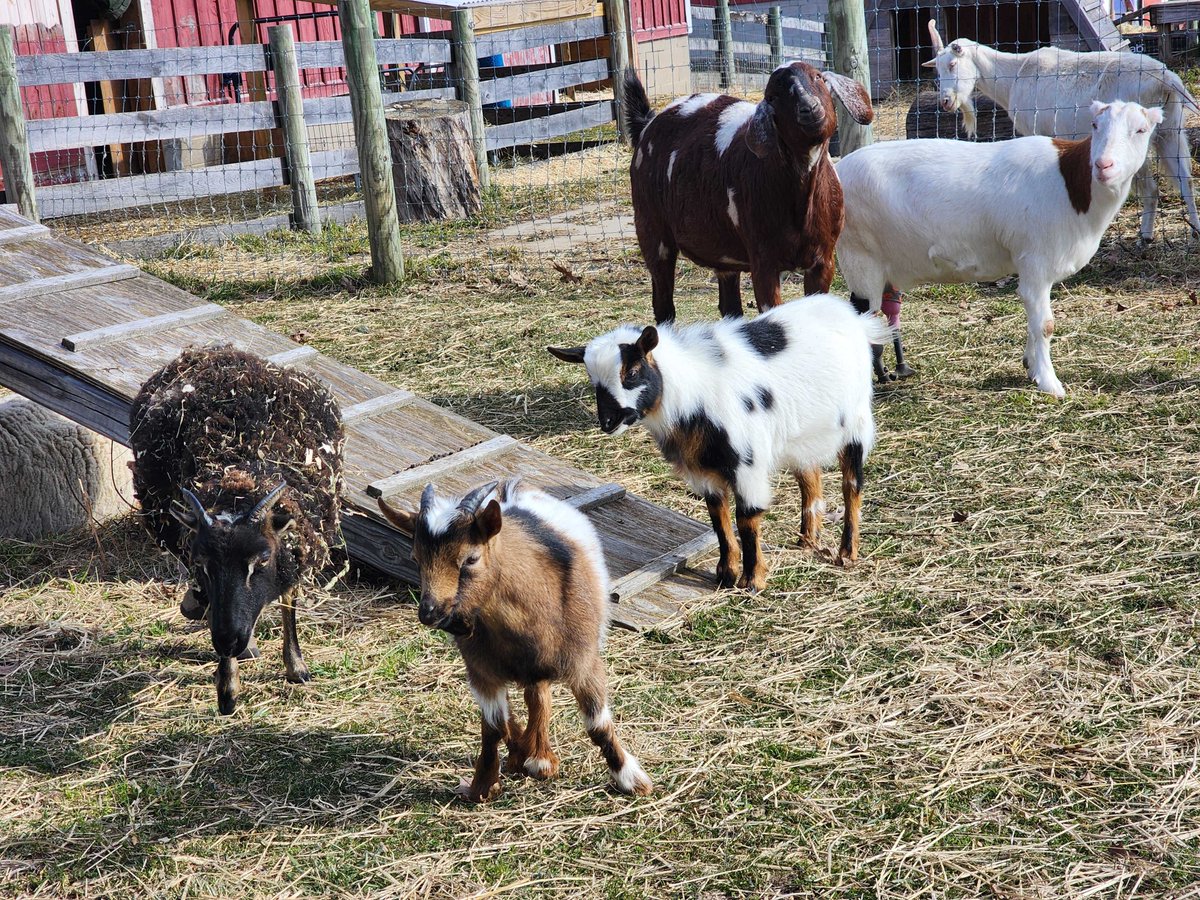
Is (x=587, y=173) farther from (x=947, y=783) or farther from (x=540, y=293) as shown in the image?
(x=947, y=783)

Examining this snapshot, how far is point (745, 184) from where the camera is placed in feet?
20.1

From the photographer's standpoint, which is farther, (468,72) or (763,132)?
(468,72)

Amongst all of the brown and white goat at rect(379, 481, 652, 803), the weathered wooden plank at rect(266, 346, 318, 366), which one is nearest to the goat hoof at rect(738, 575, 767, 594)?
the brown and white goat at rect(379, 481, 652, 803)

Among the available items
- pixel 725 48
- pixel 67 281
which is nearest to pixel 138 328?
pixel 67 281

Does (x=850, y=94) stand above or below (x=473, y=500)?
above

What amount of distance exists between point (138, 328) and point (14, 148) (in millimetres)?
5543

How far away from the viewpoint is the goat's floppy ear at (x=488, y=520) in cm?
296

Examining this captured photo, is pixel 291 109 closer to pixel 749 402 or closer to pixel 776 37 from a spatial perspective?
pixel 749 402

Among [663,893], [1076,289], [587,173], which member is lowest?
[663,893]

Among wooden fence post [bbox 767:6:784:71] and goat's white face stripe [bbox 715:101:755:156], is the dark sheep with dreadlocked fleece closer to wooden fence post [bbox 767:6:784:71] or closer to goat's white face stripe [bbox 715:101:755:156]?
goat's white face stripe [bbox 715:101:755:156]

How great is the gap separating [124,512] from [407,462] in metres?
1.67

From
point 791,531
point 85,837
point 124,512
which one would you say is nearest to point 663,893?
point 85,837

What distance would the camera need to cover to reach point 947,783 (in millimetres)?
3332

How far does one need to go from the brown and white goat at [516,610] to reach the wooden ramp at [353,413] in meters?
1.00
